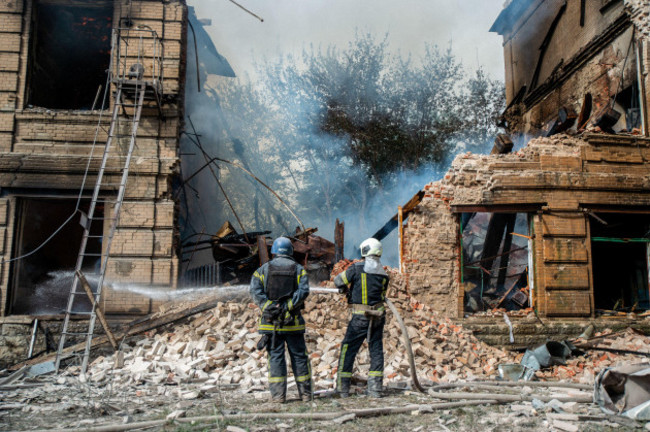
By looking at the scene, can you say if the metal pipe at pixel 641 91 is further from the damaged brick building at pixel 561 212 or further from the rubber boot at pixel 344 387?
the rubber boot at pixel 344 387

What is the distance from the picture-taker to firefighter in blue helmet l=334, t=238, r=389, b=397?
5742 millimetres

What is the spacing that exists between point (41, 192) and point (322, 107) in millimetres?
13308

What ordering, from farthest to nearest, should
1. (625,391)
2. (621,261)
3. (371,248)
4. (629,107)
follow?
(629,107) < (621,261) < (371,248) < (625,391)

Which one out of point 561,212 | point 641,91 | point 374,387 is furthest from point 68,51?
point 641,91

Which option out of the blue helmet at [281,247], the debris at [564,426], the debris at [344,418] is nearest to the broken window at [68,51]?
the blue helmet at [281,247]

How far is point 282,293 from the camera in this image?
5.53 m

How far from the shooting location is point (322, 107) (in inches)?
807

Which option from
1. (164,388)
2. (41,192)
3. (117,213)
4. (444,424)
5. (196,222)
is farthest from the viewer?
(196,222)

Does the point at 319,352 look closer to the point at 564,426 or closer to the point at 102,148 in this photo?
the point at 564,426

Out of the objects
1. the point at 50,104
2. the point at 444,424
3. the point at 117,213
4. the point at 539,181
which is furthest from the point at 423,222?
the point at 50,104

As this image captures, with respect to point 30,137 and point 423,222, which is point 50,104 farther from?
point 423,222

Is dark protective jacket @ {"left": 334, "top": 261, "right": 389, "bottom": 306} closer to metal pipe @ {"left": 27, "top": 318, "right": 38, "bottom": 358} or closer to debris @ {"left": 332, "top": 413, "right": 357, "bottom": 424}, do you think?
debris @ {"left": 332, "top": 413, "right": 357, "bottom": 424}

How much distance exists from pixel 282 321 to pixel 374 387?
1.49m

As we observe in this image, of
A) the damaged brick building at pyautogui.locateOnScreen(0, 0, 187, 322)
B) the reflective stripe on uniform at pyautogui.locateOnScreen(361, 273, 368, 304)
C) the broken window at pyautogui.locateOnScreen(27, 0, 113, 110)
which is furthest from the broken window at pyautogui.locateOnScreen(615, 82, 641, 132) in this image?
the broken window at pyautogui.locateOnScreen(27, 0, 113, 110)
